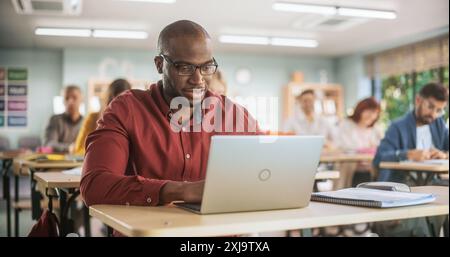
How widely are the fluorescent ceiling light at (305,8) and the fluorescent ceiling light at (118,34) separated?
1.92 meters

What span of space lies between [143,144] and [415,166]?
212 centimetres

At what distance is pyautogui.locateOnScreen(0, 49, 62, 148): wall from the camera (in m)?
8.12

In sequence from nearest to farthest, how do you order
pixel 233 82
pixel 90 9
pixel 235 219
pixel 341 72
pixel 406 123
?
1. pixel 235 219
2. pixel 406 123
3. pixel 90 9
4. pixel 233 82
5. pixel 341 72

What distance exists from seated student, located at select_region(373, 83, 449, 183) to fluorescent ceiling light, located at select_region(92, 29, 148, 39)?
4030 millimetres

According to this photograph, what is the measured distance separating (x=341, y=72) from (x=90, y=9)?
516cm

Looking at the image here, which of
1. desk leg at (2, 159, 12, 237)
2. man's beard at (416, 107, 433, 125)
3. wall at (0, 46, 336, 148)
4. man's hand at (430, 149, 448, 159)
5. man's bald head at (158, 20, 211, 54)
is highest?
wall at (0, 46, 336, 148)

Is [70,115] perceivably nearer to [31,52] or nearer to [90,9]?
[90,9]

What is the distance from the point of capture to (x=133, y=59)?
8.29 metres

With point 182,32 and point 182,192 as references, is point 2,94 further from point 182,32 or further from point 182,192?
point 182,192

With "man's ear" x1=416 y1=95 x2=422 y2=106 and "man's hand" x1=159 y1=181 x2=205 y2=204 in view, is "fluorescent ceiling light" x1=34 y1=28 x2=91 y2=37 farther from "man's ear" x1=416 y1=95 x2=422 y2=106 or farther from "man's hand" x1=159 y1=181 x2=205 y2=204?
"man's hand" x1=159 y1=181 x2=205 y2=204

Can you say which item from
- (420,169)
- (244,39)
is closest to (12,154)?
(420,169)

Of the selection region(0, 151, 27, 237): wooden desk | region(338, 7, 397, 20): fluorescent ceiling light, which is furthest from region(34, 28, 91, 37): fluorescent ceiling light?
region(338, 7, 397, 20): fluorescent ceiling light
